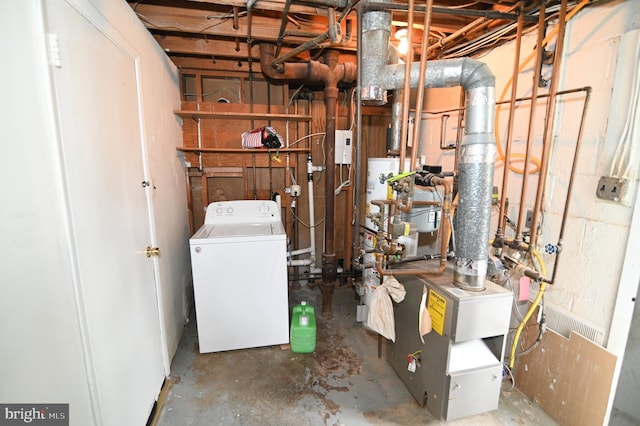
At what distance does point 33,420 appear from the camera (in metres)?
0.89

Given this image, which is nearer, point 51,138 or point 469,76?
point 51,138

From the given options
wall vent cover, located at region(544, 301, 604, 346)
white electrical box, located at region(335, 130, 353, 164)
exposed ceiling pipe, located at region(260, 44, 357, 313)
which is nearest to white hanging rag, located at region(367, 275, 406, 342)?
wall vent cover, located at region(544, 301, 604, 346)

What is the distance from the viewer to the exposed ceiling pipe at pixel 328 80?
2.44 m

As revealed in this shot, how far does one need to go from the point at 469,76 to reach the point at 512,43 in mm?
877

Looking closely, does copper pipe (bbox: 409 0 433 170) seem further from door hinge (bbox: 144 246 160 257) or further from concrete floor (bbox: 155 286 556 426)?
door hinge (bbox: 144 246 160 257)

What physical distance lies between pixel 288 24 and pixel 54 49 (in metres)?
1.67

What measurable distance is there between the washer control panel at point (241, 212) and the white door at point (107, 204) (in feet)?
2.99

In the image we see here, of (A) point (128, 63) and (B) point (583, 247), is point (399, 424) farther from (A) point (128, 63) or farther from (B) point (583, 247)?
(A) point (128, 63)

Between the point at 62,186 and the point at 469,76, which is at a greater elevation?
the point at 469,76

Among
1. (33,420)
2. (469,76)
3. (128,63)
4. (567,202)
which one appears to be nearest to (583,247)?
(567,202)

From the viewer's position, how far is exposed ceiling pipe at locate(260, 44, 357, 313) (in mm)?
2438

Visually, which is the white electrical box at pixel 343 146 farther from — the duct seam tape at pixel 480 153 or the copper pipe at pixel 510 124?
the duct seam tape at pixel 480 153

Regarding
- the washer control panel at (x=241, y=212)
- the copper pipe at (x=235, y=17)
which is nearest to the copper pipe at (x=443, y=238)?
the washer control panel at (x=241, y=212)

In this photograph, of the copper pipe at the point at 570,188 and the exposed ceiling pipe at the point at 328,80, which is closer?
the copper pipe at the point at 570,188
